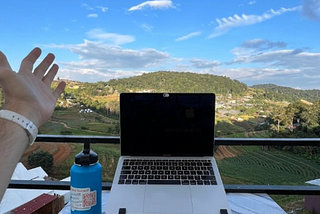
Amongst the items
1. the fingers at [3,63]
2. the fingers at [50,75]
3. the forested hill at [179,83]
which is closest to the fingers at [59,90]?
the fingers at [50,75]

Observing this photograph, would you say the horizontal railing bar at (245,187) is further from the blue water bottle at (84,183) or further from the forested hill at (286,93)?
the forested hill at (286,93)

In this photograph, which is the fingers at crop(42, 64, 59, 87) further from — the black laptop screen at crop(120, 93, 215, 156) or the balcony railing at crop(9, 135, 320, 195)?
the balcony railing at crop(9, 135, 320, 195)

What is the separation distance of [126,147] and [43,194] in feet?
2.49

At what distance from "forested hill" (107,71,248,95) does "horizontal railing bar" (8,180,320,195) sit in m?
0.54

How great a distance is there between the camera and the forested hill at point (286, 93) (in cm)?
180

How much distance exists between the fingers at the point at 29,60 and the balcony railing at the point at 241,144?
0.72 metres

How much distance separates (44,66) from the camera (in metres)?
0.71

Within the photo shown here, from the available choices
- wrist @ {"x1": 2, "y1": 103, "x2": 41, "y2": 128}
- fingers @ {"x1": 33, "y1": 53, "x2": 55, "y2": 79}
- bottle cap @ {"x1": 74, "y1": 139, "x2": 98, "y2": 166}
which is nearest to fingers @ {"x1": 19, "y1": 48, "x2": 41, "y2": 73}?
fingers @ {"x1": 33, "y1": 53, "x2": 55, "y2": 79}

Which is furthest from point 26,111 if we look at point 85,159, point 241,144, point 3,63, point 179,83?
point 241,144

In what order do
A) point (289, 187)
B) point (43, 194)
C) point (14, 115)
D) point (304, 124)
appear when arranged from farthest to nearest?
point (304, 124) < point (43, 194) < point (289, 187) < point (14, 115)

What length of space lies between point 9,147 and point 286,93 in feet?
6.09

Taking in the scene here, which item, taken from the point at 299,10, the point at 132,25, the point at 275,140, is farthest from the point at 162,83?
the point at 299,10

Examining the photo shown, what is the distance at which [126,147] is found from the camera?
3.80ft

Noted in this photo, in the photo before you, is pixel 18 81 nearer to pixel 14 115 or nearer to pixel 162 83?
pixel 14 115
